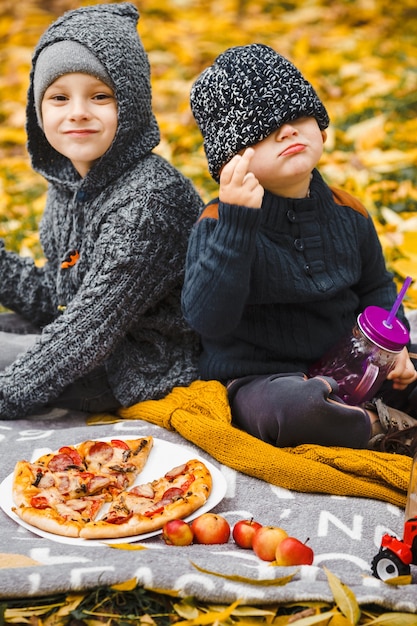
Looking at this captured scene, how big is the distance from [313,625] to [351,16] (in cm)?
611

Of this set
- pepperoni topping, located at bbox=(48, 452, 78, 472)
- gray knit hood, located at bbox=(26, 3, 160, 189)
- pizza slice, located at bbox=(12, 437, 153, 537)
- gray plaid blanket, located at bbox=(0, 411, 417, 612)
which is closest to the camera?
gray plaid blanket, located at bbox=(0, 411, 417, 612)

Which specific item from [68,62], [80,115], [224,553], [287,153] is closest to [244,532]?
[224,553]

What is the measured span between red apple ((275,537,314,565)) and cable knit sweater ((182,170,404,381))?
636 millimetres

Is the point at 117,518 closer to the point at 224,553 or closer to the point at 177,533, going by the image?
the point at 177,533

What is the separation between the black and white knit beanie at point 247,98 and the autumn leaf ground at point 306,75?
113 cm

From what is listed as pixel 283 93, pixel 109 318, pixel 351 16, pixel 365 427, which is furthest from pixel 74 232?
pixel 351 16

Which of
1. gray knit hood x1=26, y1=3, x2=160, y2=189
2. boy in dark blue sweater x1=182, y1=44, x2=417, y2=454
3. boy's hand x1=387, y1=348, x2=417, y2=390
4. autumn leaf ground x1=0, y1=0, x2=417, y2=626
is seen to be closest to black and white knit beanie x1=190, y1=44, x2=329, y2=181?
boy in dark blue sweater x1=182, y1=44, x2=417, y2=454

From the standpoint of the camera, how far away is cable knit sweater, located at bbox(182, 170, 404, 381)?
213 cm

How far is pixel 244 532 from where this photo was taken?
1810 millimetres

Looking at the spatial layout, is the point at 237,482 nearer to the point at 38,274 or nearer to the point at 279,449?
the point at 279,449

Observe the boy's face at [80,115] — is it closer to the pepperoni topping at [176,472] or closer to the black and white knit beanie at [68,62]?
the black and white knit beanie at [68,62]

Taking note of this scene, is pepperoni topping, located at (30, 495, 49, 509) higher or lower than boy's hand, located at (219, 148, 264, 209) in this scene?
lower

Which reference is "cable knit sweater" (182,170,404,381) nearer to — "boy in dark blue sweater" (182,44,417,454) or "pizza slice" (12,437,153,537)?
"boy in dark blue sweater" (182,44,417,454)

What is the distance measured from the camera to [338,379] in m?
2.27
